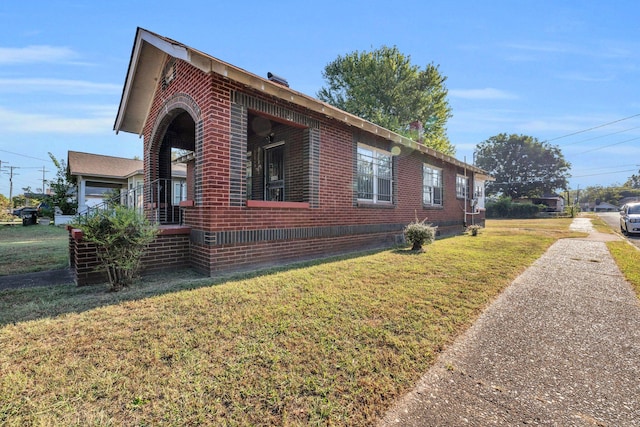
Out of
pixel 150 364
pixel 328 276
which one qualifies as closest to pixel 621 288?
pixel 328 276

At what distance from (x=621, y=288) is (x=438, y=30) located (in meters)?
9.44

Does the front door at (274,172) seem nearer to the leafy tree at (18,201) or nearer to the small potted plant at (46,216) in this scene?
the small potted plant at (46,216)

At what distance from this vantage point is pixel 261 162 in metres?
8.73

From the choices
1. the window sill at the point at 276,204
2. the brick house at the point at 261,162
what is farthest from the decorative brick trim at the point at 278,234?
the window sill at the point at 276,204

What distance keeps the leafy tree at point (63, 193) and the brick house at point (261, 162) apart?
615 inches

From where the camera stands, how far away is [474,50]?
1231 centimetres

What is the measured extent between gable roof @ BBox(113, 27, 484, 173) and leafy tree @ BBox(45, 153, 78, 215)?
16189 millimetres

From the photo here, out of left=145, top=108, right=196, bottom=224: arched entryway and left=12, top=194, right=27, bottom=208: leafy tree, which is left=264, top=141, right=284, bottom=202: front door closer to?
left=145, top=108, right=196, bottom=224: arched entryway

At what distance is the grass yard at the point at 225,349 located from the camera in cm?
172

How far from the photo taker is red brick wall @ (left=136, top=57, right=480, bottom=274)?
16.1 ft

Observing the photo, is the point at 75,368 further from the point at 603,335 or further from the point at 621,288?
the point at 621,288

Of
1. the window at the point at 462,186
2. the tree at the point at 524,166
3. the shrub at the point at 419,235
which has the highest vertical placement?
the tree at the point at 524,166

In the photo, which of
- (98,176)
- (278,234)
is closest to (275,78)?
(278,234)

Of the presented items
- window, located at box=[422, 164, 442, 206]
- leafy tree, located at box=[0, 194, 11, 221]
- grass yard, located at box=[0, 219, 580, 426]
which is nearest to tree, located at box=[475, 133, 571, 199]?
window, located at box=[422, 164, 442, 206]
